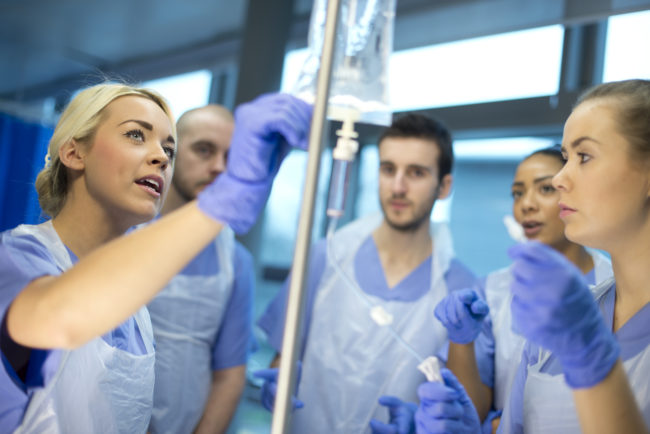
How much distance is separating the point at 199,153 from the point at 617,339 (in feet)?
4.55

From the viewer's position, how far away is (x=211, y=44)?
3916 mm

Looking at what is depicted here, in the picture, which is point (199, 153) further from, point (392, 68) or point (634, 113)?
point (634, 113)

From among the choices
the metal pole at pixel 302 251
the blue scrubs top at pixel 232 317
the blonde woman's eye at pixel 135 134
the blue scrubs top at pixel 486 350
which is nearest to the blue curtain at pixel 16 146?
the blue scrubs top at pixel 232 317

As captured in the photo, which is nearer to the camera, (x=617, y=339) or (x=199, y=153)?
(x=617, y=339)

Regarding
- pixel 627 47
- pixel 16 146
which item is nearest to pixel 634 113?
pixel 627 47

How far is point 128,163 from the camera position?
1008 mm

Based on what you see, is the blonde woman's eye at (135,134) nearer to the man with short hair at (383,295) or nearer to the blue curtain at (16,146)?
the man with short hair at (383,295)

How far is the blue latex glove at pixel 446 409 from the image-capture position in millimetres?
1120

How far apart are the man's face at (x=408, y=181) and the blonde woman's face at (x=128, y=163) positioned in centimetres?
97

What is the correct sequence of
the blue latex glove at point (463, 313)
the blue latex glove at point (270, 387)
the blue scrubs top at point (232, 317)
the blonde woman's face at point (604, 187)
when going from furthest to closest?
the blue scrubs top at point (232, 317) < the blue latex glove at point (270, 387) < the blue latex glove at point (463, 313) < the blonde woman's face at point (604, 187)

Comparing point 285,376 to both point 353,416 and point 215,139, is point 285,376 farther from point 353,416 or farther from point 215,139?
point 215,139

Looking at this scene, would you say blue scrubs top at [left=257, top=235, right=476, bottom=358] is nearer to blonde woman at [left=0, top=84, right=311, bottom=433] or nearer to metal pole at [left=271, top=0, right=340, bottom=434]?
blonde woman at [left=0, top=84, right=311, bottom=433]

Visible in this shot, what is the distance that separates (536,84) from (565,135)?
175 cm

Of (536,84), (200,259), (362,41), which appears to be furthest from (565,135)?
(536,84)
